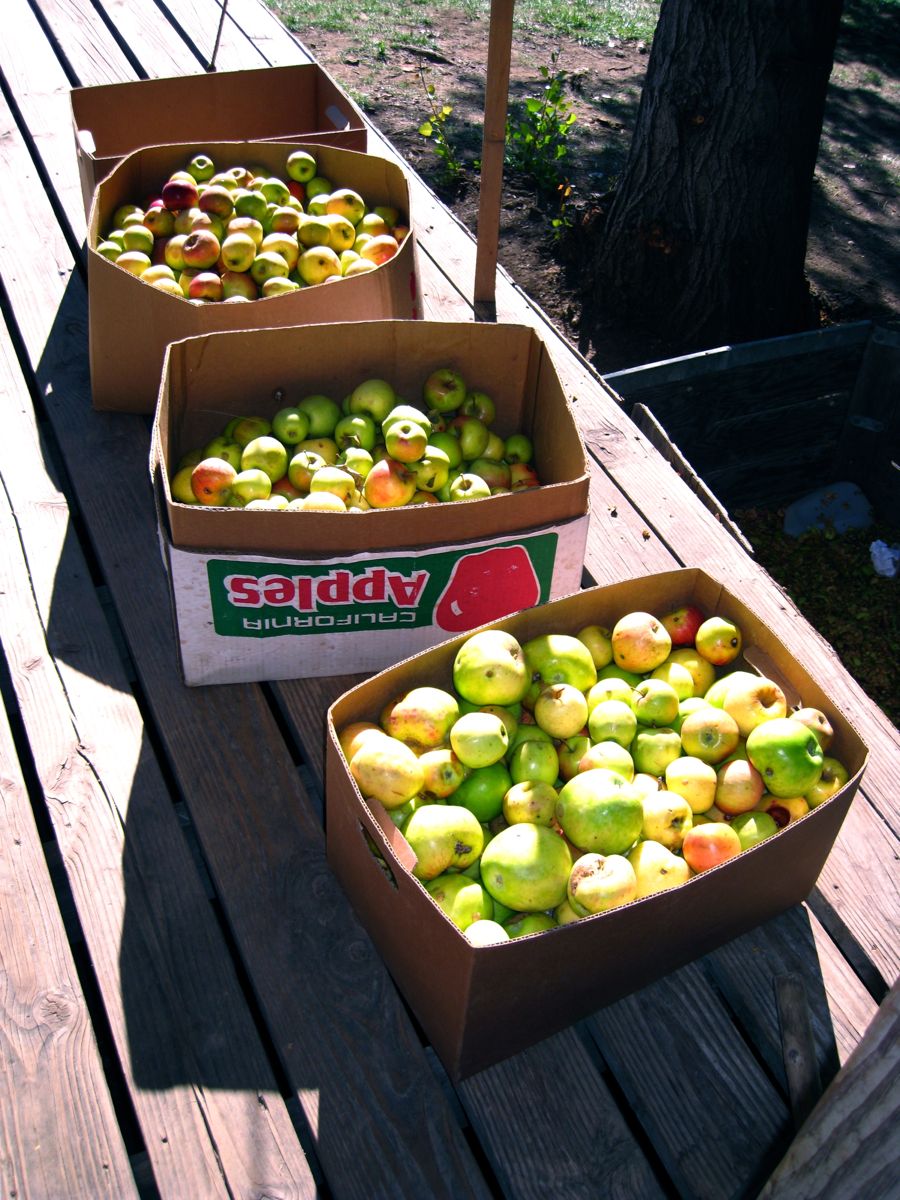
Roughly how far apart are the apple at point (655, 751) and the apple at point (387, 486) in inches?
30.3

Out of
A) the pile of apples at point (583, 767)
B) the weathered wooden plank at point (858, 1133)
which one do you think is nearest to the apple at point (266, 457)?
the pile of apples at point (583, 767)

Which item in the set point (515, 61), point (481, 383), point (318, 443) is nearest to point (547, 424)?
point (481, 383)

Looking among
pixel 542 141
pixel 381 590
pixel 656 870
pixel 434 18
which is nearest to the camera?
pixel 656 870

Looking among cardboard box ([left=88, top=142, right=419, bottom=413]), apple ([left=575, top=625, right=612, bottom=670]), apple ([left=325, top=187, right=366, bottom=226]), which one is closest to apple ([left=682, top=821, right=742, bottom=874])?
apple ([left=575, top=625, right=612, bottom=670])

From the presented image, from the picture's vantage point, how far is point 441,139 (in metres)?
6.07

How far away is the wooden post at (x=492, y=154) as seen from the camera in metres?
2.75

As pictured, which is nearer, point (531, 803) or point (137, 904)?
point (531, 803)

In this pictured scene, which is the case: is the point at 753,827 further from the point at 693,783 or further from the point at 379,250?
the point at 379,250

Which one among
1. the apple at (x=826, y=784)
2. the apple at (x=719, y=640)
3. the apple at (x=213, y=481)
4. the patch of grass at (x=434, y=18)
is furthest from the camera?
the patch of grass at (x=434, y=18)

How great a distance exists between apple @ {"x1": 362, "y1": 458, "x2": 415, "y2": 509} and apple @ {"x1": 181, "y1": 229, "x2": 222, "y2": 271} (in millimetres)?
964

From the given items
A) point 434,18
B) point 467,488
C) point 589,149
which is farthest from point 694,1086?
point 434,18

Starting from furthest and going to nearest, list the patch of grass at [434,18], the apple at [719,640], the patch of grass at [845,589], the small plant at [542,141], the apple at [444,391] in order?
1. the patch of grass at [434,18]
2. the small plant at [542,141]
3. the patch of grass at [845,589]
4. the apple at [444,391]
5. the apple at [719,640]

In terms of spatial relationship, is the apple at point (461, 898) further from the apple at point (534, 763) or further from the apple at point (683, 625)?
the apple at point (683, 625)

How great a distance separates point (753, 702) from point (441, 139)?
505cm
